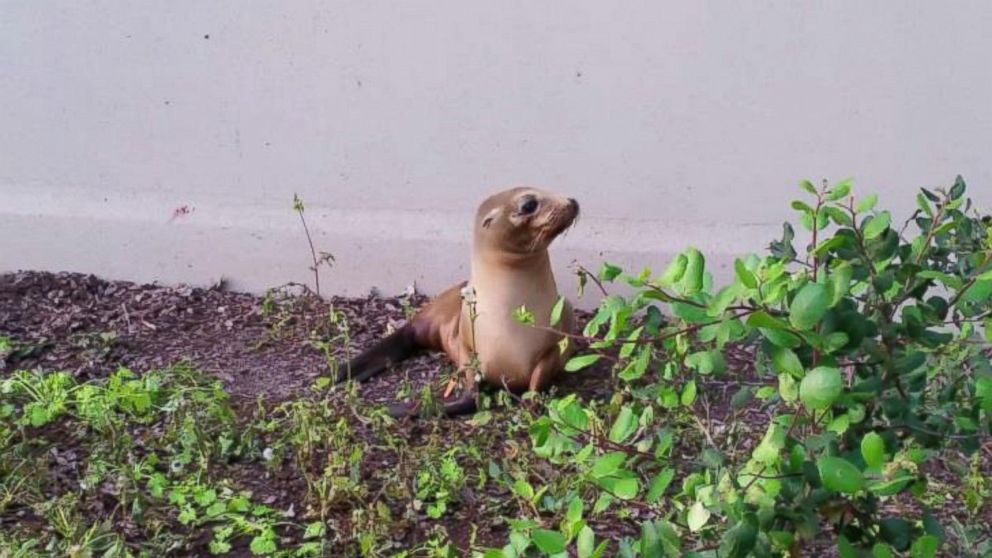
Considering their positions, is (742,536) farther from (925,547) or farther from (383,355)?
(383,355)

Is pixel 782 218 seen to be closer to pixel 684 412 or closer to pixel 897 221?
pixel 897 221

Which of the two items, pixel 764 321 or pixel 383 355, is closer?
pixel 764 321

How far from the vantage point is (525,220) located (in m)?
3.53

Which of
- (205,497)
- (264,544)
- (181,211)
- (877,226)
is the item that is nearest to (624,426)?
(877,226)

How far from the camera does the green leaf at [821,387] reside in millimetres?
1296

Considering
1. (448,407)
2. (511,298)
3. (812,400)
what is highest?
(812,400)

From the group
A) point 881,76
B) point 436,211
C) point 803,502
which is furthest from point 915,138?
point 803,502

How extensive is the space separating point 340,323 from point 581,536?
9.39ft

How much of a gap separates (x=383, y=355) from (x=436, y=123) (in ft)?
3.14

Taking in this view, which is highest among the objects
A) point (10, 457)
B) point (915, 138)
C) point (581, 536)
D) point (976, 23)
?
point (976, 23)

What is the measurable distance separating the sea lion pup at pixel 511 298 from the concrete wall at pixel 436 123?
70cm

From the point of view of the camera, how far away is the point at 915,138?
3.97 metres

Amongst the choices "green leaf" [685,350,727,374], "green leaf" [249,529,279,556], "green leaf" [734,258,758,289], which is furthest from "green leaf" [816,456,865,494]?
"green leaf" [249,529,279,556]

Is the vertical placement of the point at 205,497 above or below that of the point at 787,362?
below
